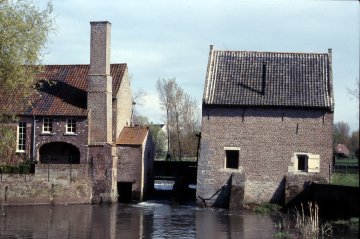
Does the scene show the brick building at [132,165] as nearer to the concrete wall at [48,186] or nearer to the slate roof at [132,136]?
the slate roof at [132,136]

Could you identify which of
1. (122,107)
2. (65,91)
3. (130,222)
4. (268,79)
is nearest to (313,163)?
(268,79)

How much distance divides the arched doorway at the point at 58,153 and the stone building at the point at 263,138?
8836 millimetres

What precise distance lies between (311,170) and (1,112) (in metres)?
18.1

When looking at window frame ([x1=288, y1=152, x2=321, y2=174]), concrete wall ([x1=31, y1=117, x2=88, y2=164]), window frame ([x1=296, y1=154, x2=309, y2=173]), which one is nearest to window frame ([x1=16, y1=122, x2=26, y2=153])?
concrete wall ([x1=31, y1=117, x2=88, y2=164])

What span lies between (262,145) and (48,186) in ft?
41.2

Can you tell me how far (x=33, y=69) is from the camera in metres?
23.1

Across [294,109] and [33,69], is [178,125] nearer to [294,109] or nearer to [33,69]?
[294,109]

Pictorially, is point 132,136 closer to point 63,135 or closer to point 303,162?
point 63,135

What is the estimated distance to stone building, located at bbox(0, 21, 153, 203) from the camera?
1395 inches

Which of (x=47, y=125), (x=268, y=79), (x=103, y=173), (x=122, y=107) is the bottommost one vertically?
(x=103, y=173)

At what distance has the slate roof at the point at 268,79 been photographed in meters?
33.8

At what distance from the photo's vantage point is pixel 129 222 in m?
26.4

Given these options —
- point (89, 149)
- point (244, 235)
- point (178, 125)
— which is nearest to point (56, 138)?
point (89, 149)

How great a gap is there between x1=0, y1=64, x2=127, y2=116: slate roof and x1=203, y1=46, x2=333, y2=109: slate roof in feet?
23.2
